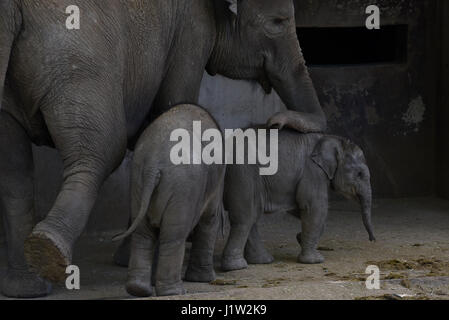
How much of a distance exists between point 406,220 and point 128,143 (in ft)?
8.44

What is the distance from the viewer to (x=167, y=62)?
6.90 meters

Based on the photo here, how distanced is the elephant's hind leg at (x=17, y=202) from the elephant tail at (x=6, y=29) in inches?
14.9

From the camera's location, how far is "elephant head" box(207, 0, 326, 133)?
23.6 feet

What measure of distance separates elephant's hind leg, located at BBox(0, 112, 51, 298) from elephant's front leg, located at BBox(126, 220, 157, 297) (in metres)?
0.56

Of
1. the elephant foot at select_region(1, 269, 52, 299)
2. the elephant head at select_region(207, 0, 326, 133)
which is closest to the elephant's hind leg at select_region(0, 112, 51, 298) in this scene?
the elephant foot at select_region(1, 269, 52, 299)

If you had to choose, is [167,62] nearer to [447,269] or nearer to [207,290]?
[207,290]

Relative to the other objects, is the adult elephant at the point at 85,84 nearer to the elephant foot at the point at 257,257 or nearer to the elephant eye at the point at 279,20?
the elephant eye at the point at 279,20

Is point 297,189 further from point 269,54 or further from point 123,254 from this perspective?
point 123,254

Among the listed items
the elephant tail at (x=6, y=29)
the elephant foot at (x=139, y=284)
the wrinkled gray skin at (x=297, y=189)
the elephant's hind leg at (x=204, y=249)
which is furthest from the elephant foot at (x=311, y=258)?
the elephant tail at (x=6, y=29)

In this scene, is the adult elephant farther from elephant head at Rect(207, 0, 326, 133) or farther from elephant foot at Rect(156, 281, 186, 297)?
elephant foot at Rect(156, 281, 186, 297)

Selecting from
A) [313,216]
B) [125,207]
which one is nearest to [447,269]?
[313,216]

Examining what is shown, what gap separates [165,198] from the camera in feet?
19.8

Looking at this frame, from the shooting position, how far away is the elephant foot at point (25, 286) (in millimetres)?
6434

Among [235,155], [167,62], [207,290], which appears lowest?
[207,290]
